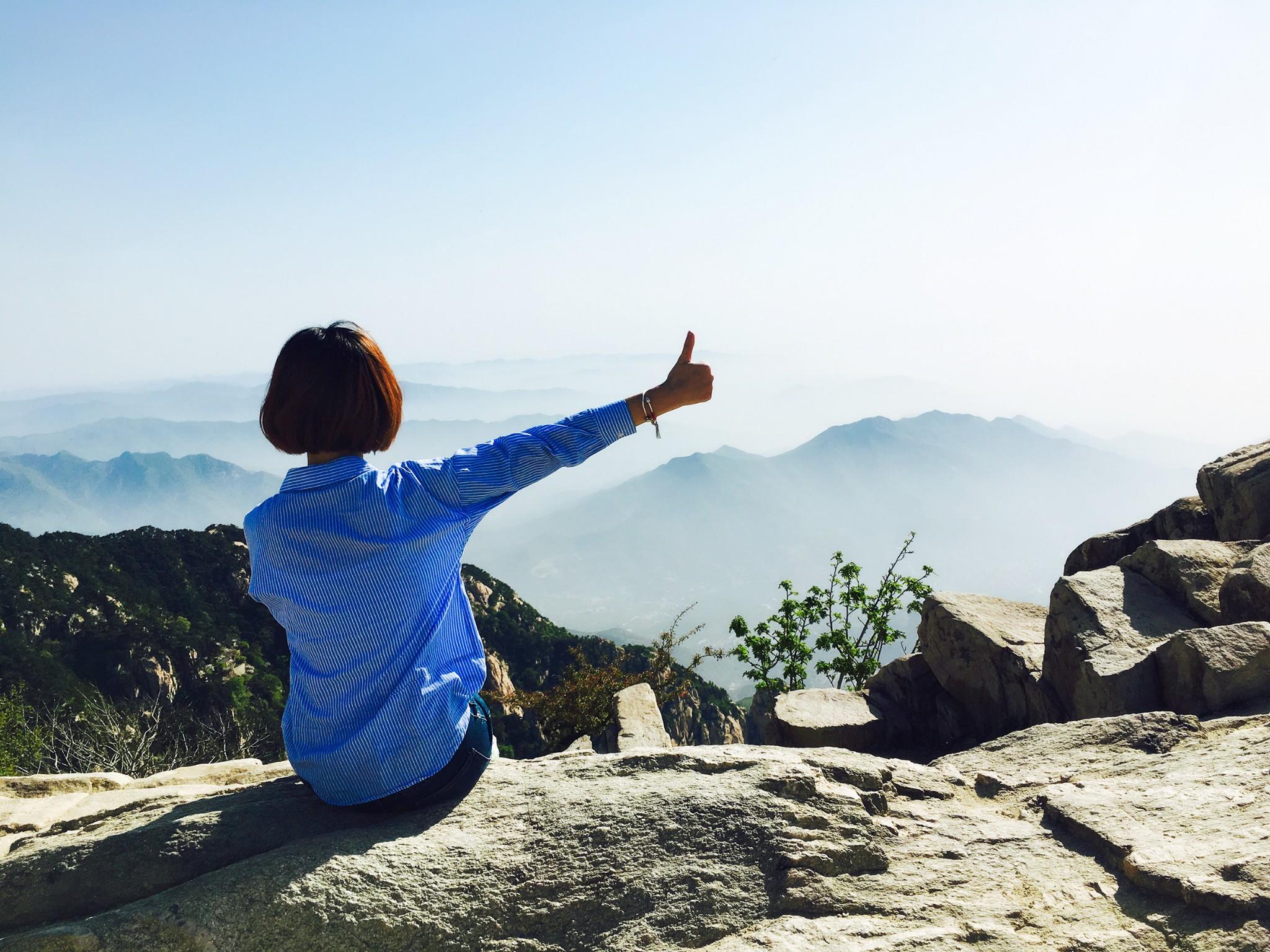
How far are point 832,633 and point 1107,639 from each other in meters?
5.71

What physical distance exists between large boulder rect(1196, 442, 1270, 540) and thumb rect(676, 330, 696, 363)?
22.0 feet

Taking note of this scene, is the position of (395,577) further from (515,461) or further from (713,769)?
(713,769)

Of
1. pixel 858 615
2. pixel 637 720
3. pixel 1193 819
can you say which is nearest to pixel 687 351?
pixel 1193 819

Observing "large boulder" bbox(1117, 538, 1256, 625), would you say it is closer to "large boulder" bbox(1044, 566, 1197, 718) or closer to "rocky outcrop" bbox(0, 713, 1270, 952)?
"large boulder" bbox(1044, 566, 1197, 718)

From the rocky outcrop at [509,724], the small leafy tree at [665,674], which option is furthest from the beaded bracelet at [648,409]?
the rocky outcrop at [509,724]

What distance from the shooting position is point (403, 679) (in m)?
3.35

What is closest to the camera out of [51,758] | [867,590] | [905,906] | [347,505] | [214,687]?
[347,505]

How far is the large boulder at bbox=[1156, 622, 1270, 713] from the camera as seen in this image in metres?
5.38

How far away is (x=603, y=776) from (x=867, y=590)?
9.01 meters

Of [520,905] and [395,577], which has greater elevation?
[395,577]

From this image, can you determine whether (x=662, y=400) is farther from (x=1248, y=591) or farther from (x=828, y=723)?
(x=1248, y=591)

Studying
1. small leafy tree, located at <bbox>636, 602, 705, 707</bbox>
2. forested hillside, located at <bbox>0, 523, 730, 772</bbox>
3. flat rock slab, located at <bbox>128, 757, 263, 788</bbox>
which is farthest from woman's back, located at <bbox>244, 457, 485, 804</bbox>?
forested hillside, located at <bbox>0, 523, 730, 772</bbox>

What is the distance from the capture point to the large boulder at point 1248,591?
600cm

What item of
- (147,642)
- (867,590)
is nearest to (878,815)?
(867,590)
